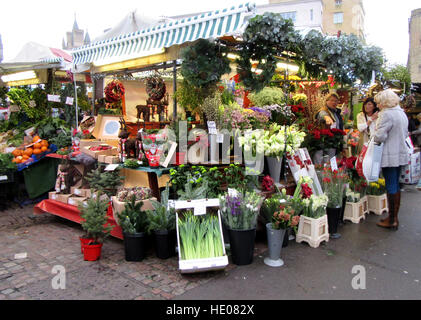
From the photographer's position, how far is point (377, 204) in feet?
18.2

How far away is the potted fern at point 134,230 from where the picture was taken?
3.60m

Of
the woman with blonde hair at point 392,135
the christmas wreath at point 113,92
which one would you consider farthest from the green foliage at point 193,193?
the christmas wreath at point 113,92

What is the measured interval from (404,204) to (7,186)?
7.50 meters

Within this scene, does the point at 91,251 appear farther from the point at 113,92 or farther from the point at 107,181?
the point at 113,92

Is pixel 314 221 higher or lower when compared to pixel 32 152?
lower

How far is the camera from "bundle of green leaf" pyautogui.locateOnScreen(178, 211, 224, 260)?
332cm

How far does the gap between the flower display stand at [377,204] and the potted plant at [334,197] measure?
1.26 meters

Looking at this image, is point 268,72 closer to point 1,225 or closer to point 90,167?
point 90,167

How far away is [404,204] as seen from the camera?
628 centimetres

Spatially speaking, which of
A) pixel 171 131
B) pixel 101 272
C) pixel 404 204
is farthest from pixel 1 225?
pixel 404 204

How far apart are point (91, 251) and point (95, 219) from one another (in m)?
0.38

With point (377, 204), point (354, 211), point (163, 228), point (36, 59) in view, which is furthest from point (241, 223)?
point (36, 59)

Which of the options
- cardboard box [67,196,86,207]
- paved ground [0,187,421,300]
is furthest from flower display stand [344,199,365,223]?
cardboard box [67,196,86,207]
